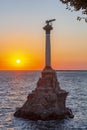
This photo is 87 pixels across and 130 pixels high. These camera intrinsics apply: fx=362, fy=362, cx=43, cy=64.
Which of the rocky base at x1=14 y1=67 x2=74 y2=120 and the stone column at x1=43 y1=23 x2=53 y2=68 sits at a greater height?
the stone column at x1=43 y1=23 x2=53 y2=68

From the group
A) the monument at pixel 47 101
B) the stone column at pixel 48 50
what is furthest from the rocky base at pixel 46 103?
the stone column at pixel 48 50

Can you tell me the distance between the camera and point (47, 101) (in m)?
50.8

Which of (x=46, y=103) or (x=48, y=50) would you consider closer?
(x=46, y=103)

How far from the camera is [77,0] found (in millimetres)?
16234

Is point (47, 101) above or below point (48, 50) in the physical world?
Answer: below

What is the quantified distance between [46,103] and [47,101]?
1.07 ft

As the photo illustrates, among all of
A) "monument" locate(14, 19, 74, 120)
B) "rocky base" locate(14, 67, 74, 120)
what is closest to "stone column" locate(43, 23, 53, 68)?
"monument" locate(14, 19, 74, 120)

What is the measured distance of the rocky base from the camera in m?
50.3

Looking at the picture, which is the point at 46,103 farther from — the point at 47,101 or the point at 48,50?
the point at 48,50

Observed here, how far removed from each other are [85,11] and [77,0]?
3.01ft

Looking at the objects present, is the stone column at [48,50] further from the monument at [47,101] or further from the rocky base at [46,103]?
the rocky base at [46,103]

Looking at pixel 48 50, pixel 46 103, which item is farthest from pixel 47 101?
pixel 48 50

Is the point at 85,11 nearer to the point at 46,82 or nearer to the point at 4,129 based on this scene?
the point at 4,129

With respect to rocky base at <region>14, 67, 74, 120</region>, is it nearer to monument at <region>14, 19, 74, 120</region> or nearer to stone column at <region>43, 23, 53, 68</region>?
monument at <region>14, 19, 74, 120</region>
